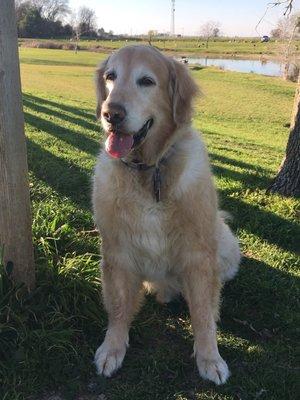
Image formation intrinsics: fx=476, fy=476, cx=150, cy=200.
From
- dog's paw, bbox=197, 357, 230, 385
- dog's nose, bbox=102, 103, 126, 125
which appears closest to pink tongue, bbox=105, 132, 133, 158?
dog's nose, bbox=102, 103, 126, 125

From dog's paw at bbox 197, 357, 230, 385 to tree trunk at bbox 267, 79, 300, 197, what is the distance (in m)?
2.83

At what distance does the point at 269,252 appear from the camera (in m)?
4.25

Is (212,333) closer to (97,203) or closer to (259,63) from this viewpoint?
(97,203)

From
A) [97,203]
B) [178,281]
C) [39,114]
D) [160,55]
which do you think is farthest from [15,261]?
[39,114]

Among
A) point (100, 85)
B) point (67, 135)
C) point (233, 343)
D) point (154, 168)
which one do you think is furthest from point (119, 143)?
point (67, 135)

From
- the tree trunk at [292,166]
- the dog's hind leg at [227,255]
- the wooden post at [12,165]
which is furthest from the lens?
the tree trunk at [292,166]

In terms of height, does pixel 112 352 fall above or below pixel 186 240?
below

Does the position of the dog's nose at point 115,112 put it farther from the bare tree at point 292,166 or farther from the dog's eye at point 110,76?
the bare tree at point 292,166

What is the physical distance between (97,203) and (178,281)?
79cm

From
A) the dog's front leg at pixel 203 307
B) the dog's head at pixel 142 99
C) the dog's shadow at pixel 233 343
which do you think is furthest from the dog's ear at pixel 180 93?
the dog's shadow at pixel 233 343

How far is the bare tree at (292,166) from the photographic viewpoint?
508 centimetres

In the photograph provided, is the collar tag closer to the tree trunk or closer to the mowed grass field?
the mowed grass field

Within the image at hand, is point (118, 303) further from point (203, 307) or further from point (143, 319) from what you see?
point (203, 307)

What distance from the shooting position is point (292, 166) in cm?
521
